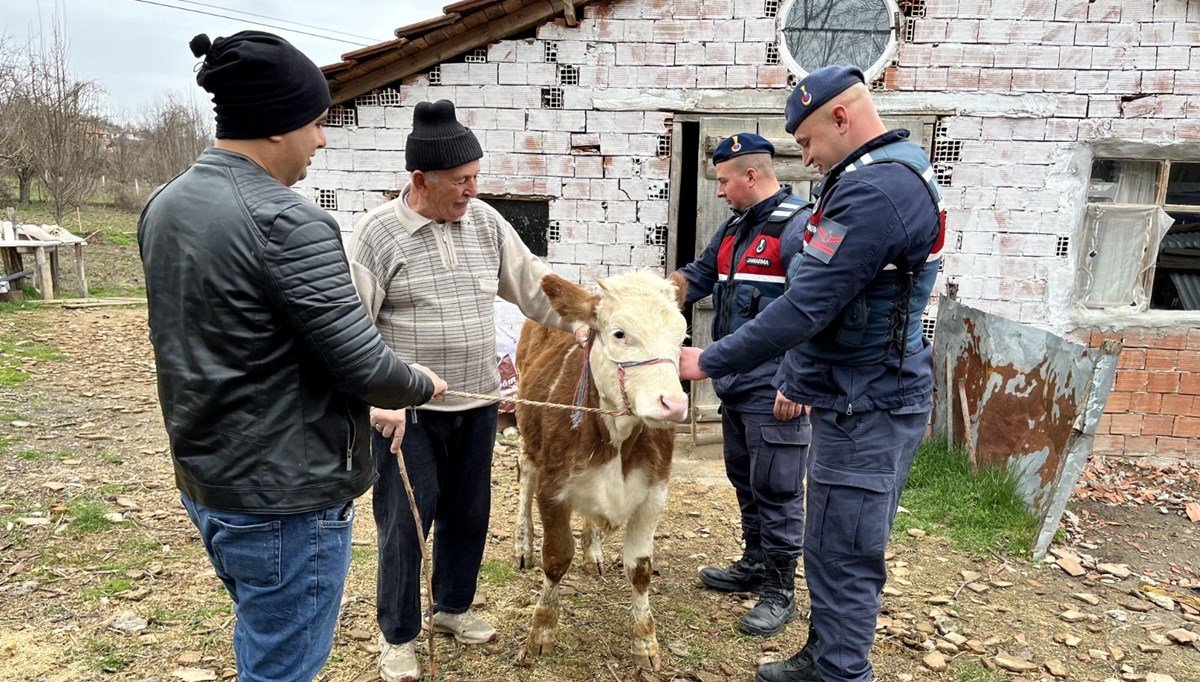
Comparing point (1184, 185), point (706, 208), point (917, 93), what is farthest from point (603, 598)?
point (1184, 185)

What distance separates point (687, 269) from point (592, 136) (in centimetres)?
276

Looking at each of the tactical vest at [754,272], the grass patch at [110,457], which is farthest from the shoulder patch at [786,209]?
the grass patch at [110,457]

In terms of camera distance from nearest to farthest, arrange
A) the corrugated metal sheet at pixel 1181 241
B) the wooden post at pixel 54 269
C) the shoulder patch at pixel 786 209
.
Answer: the shoulder patch at pixel 786 209, the corrugated metal sheet at pixel 1181 241, the wooden post at pixel 54 269

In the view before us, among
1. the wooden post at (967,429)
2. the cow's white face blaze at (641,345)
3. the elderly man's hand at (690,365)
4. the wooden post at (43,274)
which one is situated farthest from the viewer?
the wooden post at (43,274)

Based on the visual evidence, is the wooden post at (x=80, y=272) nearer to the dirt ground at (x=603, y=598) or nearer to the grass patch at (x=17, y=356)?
the grass patch at (x=17, y=356)

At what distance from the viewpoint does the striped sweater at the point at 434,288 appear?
2852 millimetres

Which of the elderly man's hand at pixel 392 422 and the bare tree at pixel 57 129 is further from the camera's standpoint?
the bare tree at pixel 57 129

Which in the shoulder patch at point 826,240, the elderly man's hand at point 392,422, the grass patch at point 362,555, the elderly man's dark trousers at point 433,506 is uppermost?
the shoulder patch at point 826,240

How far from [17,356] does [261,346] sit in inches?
371

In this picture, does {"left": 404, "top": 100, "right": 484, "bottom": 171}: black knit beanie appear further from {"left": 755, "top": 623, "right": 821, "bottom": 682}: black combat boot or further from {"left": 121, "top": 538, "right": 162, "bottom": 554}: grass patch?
{"left": 121, "top": 538, "right": 162, "bottom": 554}: grass patch

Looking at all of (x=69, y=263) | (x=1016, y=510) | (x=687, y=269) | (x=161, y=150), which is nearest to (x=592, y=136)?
(x=687, y=269)

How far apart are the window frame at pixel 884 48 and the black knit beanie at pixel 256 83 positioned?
5.28 metres

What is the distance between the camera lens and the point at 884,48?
6.20 m

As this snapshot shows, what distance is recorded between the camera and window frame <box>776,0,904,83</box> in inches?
241
